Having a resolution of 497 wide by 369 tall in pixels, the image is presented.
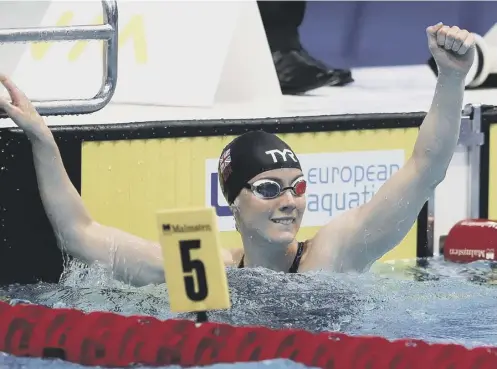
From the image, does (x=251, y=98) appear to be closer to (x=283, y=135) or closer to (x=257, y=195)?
(x=283, y=135)

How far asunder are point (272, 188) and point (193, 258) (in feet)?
2.92

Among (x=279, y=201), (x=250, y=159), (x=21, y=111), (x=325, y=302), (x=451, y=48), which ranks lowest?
(x=325, y=302)

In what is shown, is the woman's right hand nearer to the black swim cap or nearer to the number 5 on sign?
the black swim cap

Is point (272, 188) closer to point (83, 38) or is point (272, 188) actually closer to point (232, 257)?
point (232, 257)

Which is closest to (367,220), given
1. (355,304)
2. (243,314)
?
(355,304)

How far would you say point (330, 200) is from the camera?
3.95 m

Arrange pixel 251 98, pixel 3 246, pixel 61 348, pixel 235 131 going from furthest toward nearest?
pixel 251 98 < pixel 235 131 < pixel 3 246 < pixel 61 348

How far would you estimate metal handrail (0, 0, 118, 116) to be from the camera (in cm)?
319

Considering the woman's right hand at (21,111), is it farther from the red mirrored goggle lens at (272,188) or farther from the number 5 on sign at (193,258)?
the number 5 on sign at (193,258)

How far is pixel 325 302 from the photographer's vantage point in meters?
3.02

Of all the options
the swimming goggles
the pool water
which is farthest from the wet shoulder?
the swimming goggles

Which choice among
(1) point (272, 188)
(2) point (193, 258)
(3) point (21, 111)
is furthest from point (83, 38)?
(2) point (193, 258)

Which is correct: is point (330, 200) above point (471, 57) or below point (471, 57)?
below

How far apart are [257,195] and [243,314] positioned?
33cm
